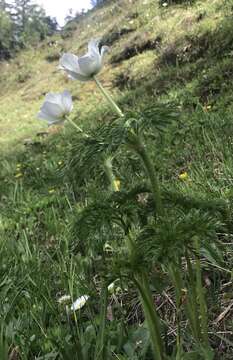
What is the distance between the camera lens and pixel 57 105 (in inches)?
51.8

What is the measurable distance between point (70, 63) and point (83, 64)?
0.12ft

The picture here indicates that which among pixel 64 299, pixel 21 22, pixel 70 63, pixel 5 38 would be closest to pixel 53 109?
pixel 70 63

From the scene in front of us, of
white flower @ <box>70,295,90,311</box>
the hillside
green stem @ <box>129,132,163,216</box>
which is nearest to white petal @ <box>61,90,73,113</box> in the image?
the hillside

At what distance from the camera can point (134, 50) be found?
10078 millimetres

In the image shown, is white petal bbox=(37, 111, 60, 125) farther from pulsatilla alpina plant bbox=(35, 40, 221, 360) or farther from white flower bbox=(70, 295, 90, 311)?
white flower bbox=(70, 295, 90, 311)

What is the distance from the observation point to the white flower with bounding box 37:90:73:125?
1.32 m

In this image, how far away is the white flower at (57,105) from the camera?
132cm

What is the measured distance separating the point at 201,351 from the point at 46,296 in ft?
2.65

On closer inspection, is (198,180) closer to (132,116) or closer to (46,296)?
(46,296)

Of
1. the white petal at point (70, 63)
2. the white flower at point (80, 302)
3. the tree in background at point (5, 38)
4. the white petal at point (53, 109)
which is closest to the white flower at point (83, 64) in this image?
the white petal at point (70, 63)

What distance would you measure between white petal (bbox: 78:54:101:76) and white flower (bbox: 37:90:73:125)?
4.5 inches

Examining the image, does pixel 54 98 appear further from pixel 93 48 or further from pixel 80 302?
pixel 80 302

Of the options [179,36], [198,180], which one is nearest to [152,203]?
[198,180]

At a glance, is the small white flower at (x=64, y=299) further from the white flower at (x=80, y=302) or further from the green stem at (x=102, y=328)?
the green stem at (x=102, y=328)
